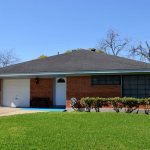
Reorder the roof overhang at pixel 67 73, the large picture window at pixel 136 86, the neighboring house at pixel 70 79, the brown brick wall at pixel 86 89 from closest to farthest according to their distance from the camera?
the roof overhang at pixel 67 73 < the large picture window at pixel 136 86 < the neighboring house at pixel 70 79 < the brown brick wall at pixel 86 89

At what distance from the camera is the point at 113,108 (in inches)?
846

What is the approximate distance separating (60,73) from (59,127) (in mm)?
10261

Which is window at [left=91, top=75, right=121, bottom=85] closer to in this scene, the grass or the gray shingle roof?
the gray shingle roof

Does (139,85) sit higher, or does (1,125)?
(139,85)

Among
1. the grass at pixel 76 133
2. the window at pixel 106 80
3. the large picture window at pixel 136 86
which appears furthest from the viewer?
the window at pixel 106 80

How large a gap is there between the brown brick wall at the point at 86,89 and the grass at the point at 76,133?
652 centimetres

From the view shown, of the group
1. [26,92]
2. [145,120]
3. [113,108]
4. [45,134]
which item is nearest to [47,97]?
[26,92]

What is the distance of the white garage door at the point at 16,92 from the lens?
87.7 feet

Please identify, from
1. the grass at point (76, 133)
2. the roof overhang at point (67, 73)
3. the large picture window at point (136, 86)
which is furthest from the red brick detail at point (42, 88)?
the grass at point (76, 133)

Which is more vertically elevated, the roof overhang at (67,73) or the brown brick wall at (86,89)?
the roof overhang at (67,73)

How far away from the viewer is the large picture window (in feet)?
72.8

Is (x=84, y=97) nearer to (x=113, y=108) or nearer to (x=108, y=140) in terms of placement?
(x=113, y=108)

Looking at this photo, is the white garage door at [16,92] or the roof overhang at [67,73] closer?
the roof overhang at [67,73]

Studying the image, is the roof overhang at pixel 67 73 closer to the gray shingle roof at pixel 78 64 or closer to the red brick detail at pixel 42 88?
the gray shingle roof at pixel 78 64
